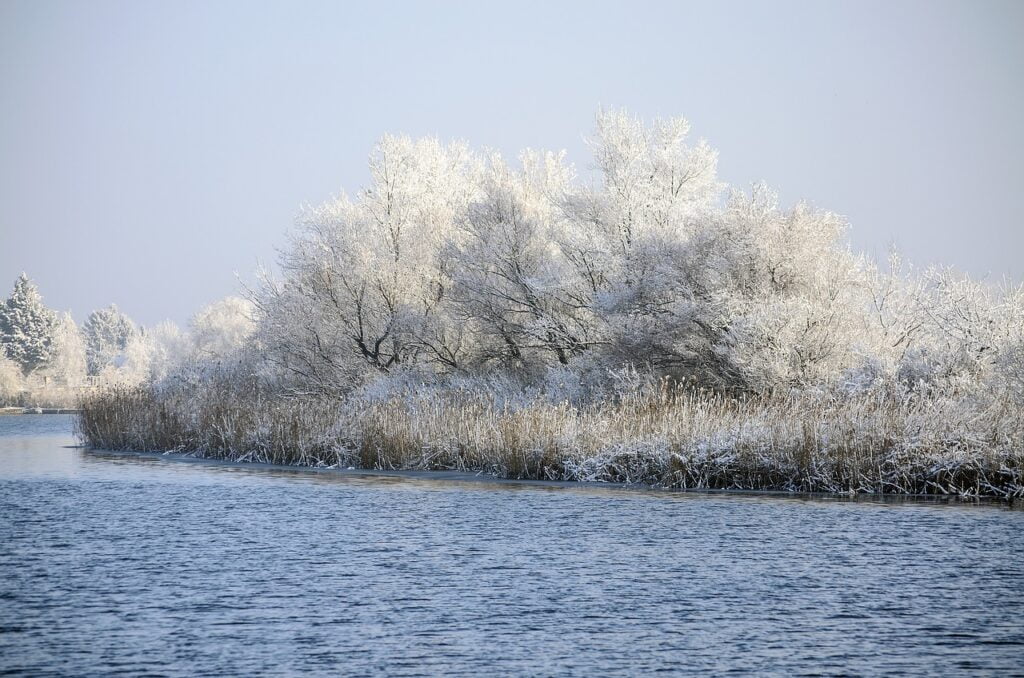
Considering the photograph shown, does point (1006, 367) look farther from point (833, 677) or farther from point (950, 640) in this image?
point (833, 677)

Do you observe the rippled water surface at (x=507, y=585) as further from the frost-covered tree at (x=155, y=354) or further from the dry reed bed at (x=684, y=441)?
the frost-covered tree at (x=155, y=354)

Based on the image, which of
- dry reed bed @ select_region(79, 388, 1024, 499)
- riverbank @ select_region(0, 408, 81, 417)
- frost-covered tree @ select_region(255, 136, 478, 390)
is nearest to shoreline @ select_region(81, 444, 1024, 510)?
dry reed bed @ select_region(79, 388, 1024, 499)

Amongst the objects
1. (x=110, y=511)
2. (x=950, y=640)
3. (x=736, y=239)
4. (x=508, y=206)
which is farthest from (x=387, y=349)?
(x=950, y=640)

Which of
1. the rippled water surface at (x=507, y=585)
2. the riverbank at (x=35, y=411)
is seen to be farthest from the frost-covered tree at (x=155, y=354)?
the rippled water surface at (x=507, y=585)

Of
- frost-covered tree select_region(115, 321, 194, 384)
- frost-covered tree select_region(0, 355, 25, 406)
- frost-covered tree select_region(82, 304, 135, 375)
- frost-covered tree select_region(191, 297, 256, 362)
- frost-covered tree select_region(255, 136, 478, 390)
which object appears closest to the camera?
frost-covered tree select_region(255, 136, 478, 390)

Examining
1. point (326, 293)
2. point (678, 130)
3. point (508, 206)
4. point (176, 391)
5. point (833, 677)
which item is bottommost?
point (833, 677)

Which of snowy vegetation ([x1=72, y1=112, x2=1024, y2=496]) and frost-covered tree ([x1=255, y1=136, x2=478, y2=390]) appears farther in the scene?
frost-covered tree ([x1=255, y1=136, x2=478, y2=390])

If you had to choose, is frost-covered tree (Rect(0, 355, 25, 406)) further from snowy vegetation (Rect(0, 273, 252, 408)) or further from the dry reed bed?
the dry reed bed

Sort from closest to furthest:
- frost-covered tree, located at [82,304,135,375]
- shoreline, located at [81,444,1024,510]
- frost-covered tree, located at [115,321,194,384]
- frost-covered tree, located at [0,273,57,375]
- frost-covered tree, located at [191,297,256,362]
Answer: shoreline, located at [81,444,1024,510]
frost-covered tree, located at [191,297,256,362]
frost-covered tree, located at [115,321,194,384]
frost-covered tree, located at [0,273,57,375]
frost-covered tree, located at [82,304,135,375]

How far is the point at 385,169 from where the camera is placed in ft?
132

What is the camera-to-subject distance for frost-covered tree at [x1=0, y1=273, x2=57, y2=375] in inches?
3743

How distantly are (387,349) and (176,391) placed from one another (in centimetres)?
682

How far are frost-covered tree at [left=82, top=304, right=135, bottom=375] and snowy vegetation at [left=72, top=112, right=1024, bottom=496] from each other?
11225 cm

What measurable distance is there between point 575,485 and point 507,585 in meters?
9.21
